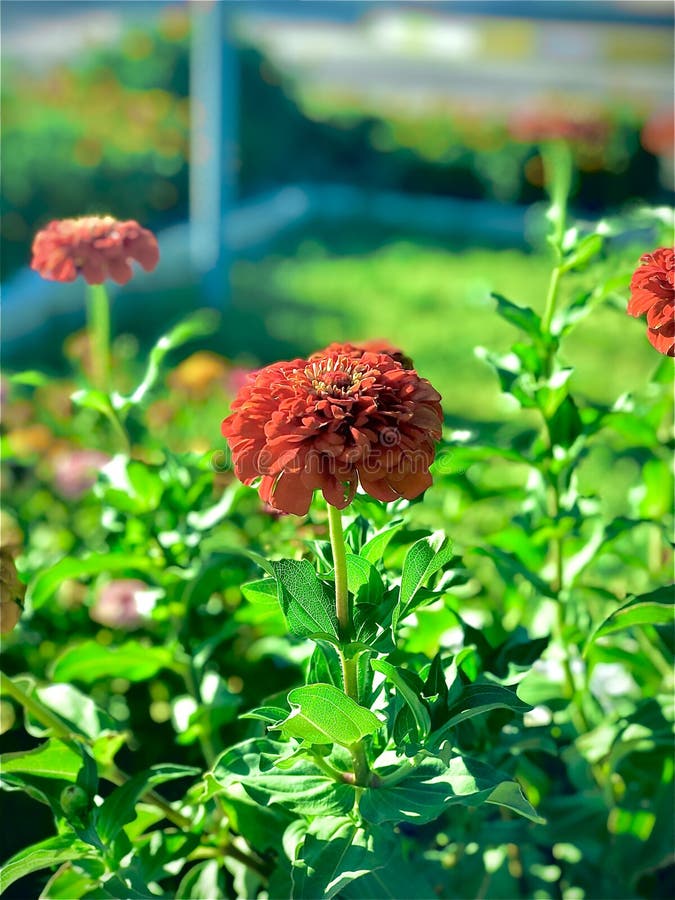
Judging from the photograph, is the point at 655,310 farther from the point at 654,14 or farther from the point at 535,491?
the point at 654,14

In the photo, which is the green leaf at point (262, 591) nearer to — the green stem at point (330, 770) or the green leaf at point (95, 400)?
the green stem at point (330, 770)

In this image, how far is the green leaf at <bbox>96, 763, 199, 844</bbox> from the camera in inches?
43.4

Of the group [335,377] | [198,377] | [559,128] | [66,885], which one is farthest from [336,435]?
[559,128]

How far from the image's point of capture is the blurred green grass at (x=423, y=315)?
13.3 feet

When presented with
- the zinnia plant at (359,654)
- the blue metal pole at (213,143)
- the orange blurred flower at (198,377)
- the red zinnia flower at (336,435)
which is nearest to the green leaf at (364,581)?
the zinnia plant at (359,654)

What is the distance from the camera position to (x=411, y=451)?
85 cm

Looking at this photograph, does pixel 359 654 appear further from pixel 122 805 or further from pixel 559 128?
pixel 559 128

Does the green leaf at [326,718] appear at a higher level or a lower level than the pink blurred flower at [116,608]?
higher

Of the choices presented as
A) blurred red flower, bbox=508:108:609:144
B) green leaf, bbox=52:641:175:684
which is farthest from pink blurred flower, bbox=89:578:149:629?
blurred red flower, bbox=508:108:609:144

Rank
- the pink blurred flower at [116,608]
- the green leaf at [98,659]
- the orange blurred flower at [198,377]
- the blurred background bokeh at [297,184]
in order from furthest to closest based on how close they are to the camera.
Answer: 1. the blurred background bokeh at [297,184]
2. the orange blurred flower at [198,377]
3. the pink blurred flower at [116,608]
4. the green leaf at [98,659]

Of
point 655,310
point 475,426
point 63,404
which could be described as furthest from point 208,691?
point 475,426

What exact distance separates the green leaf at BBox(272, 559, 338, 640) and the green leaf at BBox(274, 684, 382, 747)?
0.05 m

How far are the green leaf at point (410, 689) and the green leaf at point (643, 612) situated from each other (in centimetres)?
29

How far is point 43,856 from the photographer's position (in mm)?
1046
